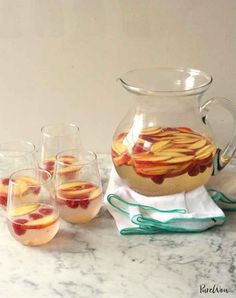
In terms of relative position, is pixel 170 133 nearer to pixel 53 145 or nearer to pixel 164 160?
pixel 164 160

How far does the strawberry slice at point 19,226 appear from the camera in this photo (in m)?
0.89

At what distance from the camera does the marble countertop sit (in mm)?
815

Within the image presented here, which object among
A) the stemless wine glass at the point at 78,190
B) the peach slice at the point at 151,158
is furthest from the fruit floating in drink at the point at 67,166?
the peach slice at the point at 151,158

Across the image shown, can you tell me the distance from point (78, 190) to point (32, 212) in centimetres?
9

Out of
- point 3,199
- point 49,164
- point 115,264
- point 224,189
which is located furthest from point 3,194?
point 224,189

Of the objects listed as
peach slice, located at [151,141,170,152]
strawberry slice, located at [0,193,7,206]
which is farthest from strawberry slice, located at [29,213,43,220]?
peach slice, located at [151,141,170,152]

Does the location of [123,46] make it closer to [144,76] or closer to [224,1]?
[144,76]

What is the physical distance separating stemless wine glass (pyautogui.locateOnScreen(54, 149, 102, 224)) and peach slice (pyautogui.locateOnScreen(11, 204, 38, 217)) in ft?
0.17

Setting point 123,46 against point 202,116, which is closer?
point 202,116

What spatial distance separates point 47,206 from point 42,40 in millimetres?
364

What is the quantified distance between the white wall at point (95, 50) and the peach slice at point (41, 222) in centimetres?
34

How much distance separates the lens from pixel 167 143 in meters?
0.99

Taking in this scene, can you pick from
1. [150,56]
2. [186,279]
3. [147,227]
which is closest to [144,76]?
[150,56]

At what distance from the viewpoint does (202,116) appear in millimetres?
1020
